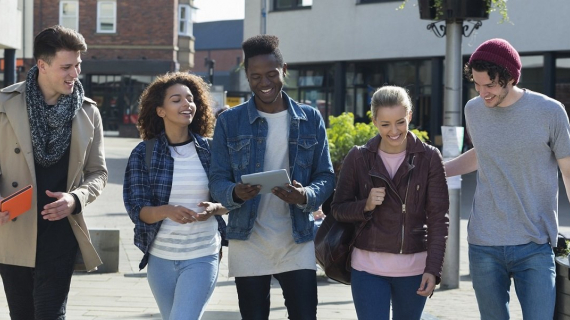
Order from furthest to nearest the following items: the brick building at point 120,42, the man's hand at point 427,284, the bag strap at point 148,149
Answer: the brick building at point 120,42 → the bag strap at point 148,149 → the man's hand at point 427,284

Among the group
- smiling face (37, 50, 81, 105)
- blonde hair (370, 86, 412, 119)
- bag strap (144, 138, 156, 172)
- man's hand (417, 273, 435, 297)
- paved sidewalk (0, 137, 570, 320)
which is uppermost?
smiling face (37, 50, 81, 105)

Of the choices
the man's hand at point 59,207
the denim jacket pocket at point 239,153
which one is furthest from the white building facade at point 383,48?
the man's hand at point 59,207

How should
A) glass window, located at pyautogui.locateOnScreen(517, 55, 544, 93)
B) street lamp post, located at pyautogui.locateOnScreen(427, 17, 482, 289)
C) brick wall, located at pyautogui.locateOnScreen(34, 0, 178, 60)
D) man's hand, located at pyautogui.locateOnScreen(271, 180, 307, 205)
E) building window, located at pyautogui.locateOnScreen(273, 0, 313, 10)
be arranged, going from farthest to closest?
1. brick wall, located at pyautogui.locateOnScreen(34, 0, 178, 60)
2. building window, located at pyautogui.locateOnScreen(273, 0, 313, 10)
3. glass window, located at pyautogui.locateOnScreen(517, 55, 544, 93)
4. street lamp post, located at pyautogui.locateOnScreen(427, 17, 482, 289)
5. man's hand, located at pyautogui.locateOnScreen(271, 180, 307, 205)

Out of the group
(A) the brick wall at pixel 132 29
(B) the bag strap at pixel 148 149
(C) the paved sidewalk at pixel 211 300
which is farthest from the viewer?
(A) the brick wall at pixel 132 29

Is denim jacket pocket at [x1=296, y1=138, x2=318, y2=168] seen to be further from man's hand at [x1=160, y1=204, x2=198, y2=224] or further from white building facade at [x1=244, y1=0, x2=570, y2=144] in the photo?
white building facade at [x1=244, y1=0, x2=570, y2=144]

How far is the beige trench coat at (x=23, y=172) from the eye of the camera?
4.69 metres

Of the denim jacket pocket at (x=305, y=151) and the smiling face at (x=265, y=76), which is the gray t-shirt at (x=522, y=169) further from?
the smiling face at (x=265, y=76)

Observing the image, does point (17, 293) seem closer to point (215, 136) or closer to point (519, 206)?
point (215, 136)

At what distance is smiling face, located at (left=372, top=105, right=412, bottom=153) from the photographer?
15.0ft

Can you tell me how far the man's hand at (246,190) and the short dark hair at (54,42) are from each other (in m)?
1.15

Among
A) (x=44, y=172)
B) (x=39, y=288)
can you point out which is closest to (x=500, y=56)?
(x=44, y=172)

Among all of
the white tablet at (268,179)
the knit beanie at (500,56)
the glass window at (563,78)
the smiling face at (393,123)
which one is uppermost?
the glass window at (563,78)

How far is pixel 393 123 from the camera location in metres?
4.57

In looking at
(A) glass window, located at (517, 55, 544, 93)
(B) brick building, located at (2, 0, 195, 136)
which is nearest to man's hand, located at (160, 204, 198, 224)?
(A) glass window, located at (517, 55, 544, 93)
